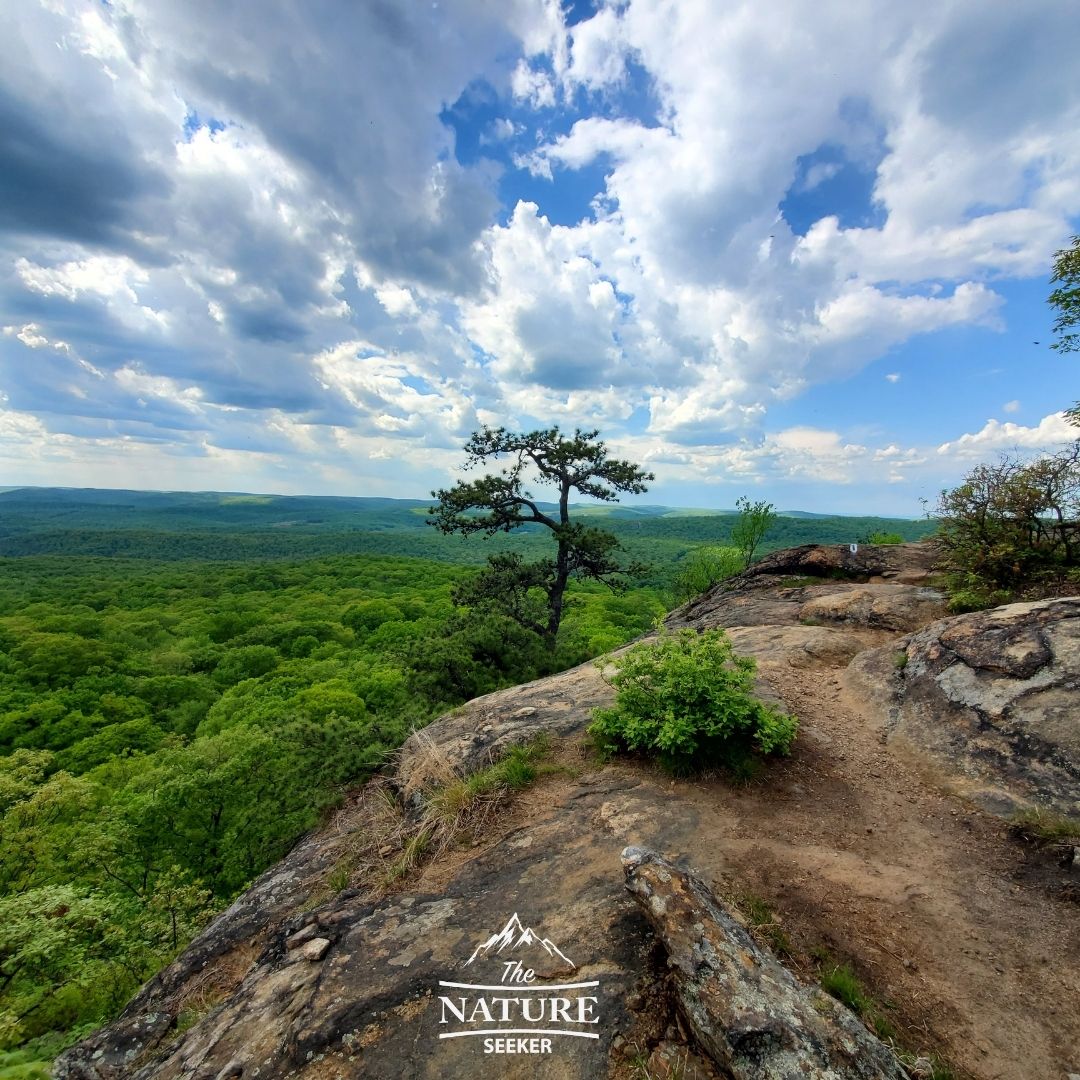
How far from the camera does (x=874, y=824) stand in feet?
20.2

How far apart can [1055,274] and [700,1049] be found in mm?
20914

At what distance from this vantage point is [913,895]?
4918 millimetres

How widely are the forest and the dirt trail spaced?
368cm

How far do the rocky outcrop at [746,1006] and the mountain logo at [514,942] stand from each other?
2.71 ft

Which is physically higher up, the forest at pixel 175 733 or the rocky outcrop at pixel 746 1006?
the rocky outcrop at pixel 746 1006

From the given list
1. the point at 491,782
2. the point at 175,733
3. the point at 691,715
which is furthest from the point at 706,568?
the point at 175,733

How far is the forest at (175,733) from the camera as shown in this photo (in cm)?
1314

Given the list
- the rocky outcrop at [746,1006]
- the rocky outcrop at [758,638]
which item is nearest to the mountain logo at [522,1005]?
the rocky outcrop at [746,1006]

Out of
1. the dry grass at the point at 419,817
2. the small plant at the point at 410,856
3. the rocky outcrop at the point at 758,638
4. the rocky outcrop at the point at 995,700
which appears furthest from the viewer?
the rocky outcrop at the point at 758,638

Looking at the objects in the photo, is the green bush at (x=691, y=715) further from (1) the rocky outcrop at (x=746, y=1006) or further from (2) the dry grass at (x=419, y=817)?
(1) the rocky outcrop at (x=746, y=1006)

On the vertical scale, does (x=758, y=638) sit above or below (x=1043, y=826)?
above

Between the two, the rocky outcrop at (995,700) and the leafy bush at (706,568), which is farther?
the leafy bush at (706,568)

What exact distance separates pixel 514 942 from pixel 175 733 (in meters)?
49.2

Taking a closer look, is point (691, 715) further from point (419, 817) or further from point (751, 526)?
point (751, 526)
